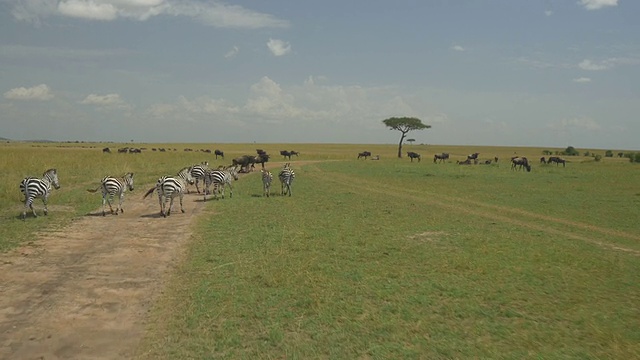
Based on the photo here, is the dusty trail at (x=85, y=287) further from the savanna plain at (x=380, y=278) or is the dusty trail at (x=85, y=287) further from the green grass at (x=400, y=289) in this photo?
the green grass at (x=400, y=289)

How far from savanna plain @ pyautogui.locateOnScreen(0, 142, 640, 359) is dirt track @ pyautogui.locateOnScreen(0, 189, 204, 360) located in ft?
0.59

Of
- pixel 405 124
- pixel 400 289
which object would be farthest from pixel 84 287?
pixel 405 124

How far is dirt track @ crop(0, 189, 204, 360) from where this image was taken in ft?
22.8

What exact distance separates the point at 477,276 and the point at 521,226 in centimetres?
742

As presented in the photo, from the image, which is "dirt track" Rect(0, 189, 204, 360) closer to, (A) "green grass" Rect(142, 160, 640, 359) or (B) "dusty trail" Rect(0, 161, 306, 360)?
(B) "dusty trail" Rect(0, 161, 306, 360)

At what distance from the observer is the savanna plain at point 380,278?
7.08 m

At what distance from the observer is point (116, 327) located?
754 cm

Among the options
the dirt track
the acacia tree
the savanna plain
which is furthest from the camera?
the acacia tree

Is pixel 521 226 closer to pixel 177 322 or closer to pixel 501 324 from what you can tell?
pixel 501 324

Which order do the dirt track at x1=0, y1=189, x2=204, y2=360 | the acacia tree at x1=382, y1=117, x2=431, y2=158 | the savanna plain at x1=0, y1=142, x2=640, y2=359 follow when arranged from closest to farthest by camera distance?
the dirt track at x1=0, y1=189, x2=204, y2=360 < the savanna plain at x1=0, y1=142, x2=640, y2=359 < the acacia tree at x1=382, y1=117, x2=431, y2=158

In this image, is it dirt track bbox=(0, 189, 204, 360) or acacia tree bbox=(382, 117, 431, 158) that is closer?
dirt track bbox=(0, 189, 204, 360)

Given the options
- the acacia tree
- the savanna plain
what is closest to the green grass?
the savanna plain

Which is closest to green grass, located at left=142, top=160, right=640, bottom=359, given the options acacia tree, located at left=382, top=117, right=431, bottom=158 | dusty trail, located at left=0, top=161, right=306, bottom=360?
dusty trail, located at left=0, top=161, right=306, bottom=360

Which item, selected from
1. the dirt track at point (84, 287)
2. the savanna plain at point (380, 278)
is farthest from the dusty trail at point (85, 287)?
the savanna plain at point (380, 278)
